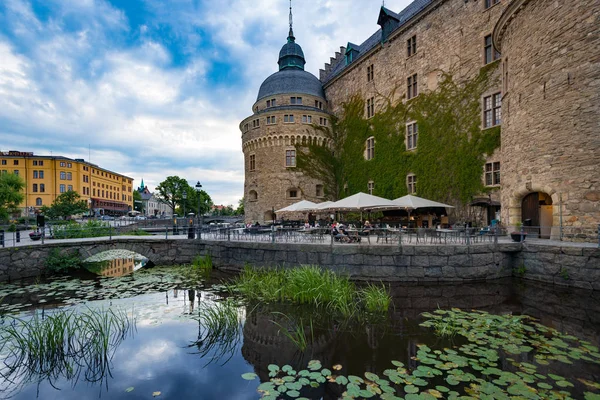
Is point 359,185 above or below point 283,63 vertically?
below

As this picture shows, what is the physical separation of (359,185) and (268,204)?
9054 millimetres

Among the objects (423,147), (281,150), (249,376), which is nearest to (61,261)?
(249,376)

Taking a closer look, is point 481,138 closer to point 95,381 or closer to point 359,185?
point 359,185

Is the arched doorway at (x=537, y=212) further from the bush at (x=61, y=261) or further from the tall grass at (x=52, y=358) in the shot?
the bush at (x=61, y=261)

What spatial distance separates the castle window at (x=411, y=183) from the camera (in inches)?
857

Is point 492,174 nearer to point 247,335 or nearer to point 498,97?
point 498,97

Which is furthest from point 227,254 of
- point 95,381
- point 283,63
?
point 283,63

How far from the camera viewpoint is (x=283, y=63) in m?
35.0

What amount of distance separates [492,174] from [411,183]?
5.68 metres

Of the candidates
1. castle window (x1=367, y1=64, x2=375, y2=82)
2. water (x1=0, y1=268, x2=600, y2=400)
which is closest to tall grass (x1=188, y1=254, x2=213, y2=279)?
water (x1=0, y1=268, x2=600, y2=400)

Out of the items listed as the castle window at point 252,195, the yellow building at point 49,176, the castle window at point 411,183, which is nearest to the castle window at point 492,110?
the castle window at point 411,183

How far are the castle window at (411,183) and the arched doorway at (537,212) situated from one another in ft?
25.3

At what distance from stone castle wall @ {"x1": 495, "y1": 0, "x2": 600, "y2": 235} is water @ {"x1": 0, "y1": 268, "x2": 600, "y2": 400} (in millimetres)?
4407

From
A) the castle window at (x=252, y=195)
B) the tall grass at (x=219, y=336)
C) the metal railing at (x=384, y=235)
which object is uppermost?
the castle window at (x=252, y=195)
